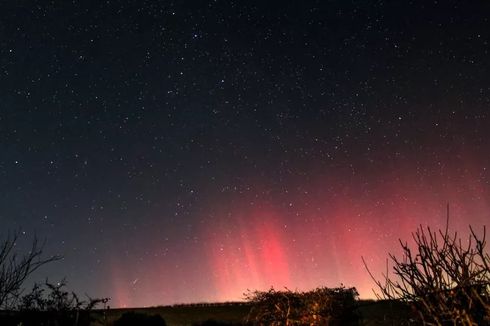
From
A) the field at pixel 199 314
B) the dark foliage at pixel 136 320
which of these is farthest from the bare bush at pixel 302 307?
the dark foliage at pixel 136 320

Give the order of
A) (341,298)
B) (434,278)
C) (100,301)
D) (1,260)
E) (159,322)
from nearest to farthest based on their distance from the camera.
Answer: (434,278) → (100,301) → (1,260) → (341,298) → (159,322)

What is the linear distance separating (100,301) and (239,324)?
414 inches

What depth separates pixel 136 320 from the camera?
21234 millimetres

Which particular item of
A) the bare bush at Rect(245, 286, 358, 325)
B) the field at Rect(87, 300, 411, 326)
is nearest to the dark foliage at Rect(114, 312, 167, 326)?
the field at Rect(87, 300, 411, 326)

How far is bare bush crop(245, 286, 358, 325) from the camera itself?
46.6ft

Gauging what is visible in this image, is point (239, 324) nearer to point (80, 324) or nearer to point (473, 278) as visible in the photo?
point (80, 324)

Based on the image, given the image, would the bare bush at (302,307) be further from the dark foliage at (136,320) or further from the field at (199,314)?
the dark foliage at (136,320)

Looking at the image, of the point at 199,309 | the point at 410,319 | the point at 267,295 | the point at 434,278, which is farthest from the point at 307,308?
the point at 199,309

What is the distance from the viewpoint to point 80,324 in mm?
14352

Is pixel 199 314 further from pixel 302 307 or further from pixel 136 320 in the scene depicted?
pixel 302 307

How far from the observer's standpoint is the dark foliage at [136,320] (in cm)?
Result: 2070

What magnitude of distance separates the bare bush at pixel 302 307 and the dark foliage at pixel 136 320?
7.97 meters

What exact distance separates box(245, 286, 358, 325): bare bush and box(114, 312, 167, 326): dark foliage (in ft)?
26.1

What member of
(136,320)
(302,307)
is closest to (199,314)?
(136,320)
